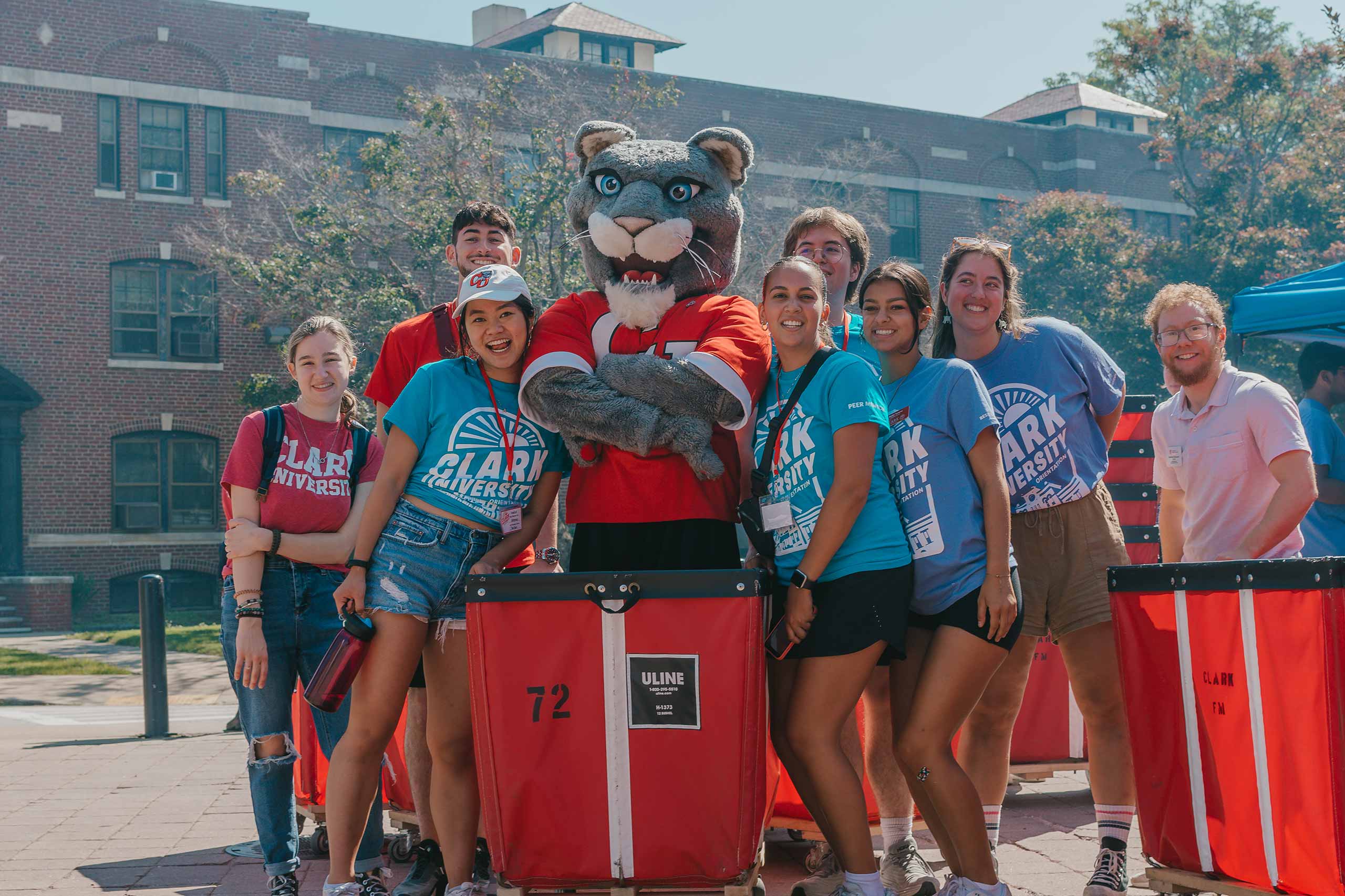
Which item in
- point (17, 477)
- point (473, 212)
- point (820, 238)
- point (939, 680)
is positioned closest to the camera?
point (939, 680)

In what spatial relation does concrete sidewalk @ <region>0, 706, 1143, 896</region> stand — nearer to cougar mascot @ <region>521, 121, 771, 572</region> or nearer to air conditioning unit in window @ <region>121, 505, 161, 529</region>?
cougar mascot @ <region>521, 121, 771, 572</region>

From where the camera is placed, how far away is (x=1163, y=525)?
417 centimetres

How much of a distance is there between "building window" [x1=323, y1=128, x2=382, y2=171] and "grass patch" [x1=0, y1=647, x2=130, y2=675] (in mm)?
10716

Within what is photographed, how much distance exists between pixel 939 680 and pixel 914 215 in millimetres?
26058

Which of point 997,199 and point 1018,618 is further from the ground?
point 997,199

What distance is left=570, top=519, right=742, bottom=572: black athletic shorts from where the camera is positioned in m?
3.55

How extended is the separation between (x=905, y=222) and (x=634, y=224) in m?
25.4

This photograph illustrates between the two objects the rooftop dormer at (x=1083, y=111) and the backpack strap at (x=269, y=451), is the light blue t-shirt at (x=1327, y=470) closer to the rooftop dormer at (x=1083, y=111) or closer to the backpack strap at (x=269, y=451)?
the backpack strap at (x=269, y=451)

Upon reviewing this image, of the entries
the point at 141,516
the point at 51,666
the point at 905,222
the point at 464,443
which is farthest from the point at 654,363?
the point at 905,222

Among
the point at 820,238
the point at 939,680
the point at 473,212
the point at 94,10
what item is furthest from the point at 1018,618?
the point at 94,10

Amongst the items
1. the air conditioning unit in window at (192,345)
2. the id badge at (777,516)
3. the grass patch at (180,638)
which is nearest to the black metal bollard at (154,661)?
the grass patch at (180,638)

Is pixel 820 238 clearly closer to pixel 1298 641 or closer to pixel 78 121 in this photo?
pixel 1298 641

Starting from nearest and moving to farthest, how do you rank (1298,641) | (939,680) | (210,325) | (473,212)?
(1298,641)
(939,680)
(473,212)
(210,325)

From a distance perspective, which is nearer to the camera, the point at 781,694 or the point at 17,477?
the point at 781,694
